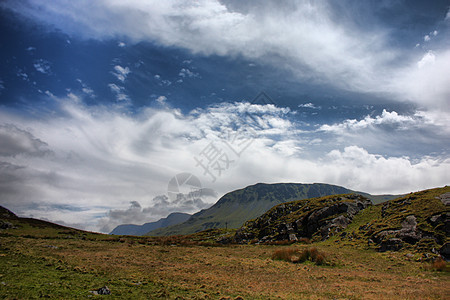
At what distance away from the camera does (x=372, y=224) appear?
5638cm

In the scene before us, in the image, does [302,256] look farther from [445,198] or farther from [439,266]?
[445,198]

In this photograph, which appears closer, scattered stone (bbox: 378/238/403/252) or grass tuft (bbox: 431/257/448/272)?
grass tuft (bbox: 431/257/448/272)

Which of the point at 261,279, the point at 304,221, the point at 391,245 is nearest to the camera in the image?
the point at 261,279

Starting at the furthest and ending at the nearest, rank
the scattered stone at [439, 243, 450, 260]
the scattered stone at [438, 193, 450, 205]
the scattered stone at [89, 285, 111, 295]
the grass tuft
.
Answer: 1. the scattered stone at [438, 193, 450, 205]
2. the scattered stone at [439, 243, 450, 260]
3. the grass tuft
4. the scattered stone at [89, 285, 111, 295]

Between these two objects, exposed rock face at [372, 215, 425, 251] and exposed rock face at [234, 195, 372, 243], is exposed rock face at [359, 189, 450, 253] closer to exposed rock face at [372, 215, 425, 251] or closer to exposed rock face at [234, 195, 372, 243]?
exposed rock face at [372, 215, 425, 251]

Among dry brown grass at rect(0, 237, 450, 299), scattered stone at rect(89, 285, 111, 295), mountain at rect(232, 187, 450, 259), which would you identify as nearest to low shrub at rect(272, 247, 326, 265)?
dry brown grass at rect(0, 237, 450, 299)

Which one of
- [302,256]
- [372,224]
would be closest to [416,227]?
[372,224]

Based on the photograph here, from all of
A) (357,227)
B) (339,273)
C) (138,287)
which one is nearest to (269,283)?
(339,273)

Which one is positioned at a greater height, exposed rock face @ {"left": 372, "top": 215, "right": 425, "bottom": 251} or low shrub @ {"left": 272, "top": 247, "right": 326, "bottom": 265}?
exposed rock face @ {"left": 372, "top": 215, "right": 425, "bottom": 251}

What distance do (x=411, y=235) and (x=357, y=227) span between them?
60.0 feet

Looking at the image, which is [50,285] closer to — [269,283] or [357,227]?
[269,283]

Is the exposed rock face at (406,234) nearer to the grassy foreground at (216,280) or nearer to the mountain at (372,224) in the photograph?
the mountain at (372,224)

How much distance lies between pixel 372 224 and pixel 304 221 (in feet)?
80.1

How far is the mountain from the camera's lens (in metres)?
41.3
